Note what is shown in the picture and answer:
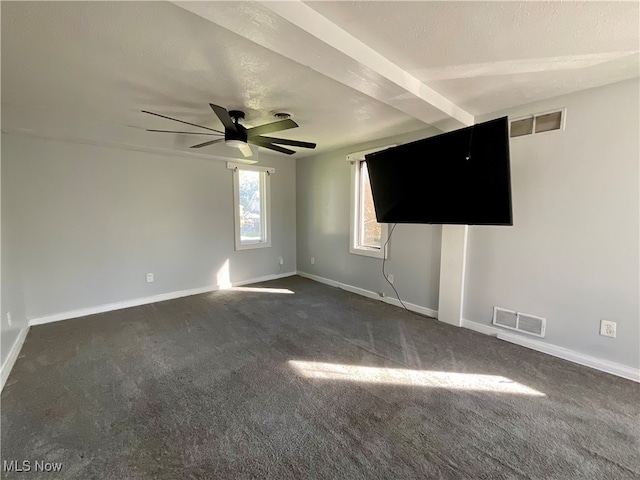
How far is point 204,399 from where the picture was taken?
6.36 feet

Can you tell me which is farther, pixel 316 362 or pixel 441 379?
pixel 316 362

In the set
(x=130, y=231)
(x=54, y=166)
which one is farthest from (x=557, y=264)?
(x=54, y=166)

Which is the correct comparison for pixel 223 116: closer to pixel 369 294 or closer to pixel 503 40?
pixel 503 40

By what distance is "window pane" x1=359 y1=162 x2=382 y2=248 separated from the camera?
424 cm

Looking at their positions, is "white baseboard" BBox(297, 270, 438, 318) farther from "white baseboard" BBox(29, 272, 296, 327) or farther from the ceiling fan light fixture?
the ceiling fan light fixture

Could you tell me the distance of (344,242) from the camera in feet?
15.1

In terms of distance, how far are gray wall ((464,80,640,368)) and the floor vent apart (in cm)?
5

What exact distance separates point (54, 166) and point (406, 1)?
154 inches

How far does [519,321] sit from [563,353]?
0.39 meters

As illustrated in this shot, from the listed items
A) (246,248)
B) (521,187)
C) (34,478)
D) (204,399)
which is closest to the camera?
(34,478)

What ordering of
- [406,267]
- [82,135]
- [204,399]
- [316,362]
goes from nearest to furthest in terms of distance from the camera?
[204,399]
[316,362]
[82,135]
[406,267]

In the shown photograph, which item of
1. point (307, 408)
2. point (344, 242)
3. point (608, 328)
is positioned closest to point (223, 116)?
point (307, 408)

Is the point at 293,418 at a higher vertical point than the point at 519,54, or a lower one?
lower

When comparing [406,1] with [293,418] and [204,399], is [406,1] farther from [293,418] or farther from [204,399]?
[204,399]
